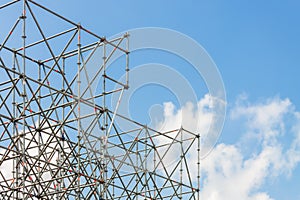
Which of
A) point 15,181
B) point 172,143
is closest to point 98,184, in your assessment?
point 15,181

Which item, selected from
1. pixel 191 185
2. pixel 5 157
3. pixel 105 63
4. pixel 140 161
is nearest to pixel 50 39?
pixel 105 63

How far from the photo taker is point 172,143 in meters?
24.8

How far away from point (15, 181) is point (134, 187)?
17.5 ft

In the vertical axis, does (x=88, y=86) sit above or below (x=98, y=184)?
above

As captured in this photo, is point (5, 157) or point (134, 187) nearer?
point (5, 157)

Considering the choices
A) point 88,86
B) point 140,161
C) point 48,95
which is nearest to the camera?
point 88,86

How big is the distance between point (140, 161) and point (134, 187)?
93 cm

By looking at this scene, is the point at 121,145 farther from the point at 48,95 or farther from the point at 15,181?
the point at 15,181

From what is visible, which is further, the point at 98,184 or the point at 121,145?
the point at 121,145

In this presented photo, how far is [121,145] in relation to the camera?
23688mm

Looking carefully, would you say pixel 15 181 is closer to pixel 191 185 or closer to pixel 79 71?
pixel 79 71

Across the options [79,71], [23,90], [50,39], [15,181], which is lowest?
[15,181]

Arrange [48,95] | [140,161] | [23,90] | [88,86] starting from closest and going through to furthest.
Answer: [23,90]
[88,86]
[48,95]
[140,161]

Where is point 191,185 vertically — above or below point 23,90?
above
